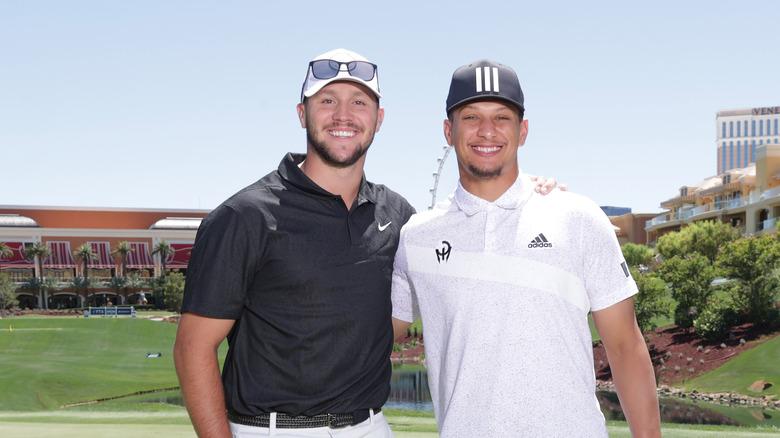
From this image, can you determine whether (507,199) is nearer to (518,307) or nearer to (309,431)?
(518,307)

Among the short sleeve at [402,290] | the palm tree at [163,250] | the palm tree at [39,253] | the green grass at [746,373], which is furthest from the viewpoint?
the palm tree at [163,250]

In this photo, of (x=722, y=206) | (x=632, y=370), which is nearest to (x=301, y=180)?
(x=632, y=370)

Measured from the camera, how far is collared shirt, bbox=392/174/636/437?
11.2 feet

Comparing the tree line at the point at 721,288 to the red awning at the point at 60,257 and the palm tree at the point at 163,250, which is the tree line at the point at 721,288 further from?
the red awning at the point at 60,257

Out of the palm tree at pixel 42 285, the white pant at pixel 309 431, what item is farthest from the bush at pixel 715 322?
the palm tree at pixel 42 285

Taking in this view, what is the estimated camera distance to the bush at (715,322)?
118 feet

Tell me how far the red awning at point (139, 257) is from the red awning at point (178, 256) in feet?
7.67

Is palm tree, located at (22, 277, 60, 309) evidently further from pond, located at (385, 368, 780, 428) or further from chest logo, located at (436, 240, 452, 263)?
chest logo, located at (436, 240, 452, 263)

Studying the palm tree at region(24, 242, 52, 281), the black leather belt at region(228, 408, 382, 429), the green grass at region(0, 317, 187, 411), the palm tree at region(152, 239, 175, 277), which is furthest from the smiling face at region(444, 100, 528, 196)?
the palm tree at region(152, 239, 175, 277)

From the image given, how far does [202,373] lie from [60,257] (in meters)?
93.7

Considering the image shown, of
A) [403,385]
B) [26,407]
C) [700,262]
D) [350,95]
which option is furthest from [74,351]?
[350,95]

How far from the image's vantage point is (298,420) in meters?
3.76

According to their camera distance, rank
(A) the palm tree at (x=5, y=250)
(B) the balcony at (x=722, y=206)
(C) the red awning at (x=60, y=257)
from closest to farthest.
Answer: (B) the balcony at (x=722, y=206)
(A) the palm tree at (x=5, y=250)
(C) the red awning at (x=60, y=257)

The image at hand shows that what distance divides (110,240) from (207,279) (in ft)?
309
